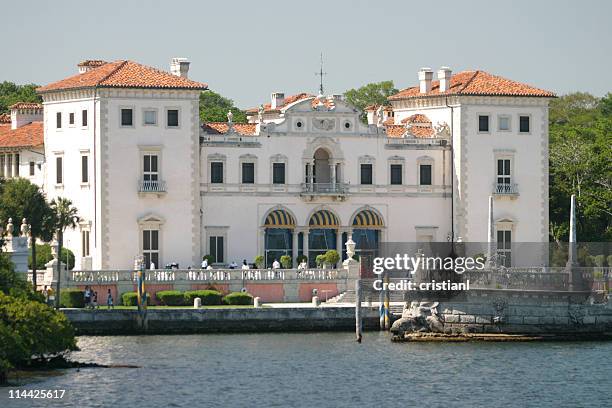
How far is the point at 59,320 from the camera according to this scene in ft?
228

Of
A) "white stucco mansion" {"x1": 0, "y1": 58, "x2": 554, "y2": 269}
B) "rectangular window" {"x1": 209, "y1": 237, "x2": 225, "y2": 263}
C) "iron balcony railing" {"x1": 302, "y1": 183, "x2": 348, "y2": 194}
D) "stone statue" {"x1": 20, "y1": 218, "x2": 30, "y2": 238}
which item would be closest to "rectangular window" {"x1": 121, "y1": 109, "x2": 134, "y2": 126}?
"white stucco mansion" {"x1": 0, "y1": 58, "x2": 554, "y2": 269}

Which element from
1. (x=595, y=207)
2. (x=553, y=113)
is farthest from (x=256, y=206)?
(x=553, y=113)

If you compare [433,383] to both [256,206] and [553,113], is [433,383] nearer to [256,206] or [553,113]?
[256,206]

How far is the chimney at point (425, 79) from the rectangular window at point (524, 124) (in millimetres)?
4750

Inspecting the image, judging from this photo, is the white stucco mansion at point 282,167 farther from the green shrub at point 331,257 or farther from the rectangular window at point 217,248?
the green shrub at point 331,257

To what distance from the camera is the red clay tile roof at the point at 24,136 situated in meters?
99.5

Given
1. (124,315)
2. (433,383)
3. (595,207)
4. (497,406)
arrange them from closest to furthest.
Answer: (497,406), (433,383), (124,315), (595,207)

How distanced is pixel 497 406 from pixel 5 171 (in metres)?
40.6

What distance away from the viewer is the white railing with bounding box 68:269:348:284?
89.4m

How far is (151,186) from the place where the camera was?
94.4 meters

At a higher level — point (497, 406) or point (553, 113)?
point (553, 113)

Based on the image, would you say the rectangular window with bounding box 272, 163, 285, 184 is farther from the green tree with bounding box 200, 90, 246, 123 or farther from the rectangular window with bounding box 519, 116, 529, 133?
the green tree with bounding box 200, 90, 246, 123

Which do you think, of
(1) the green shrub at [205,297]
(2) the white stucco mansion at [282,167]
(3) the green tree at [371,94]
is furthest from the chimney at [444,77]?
(3) the green tree at [371,94]

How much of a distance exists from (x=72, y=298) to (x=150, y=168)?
32.8 feet
